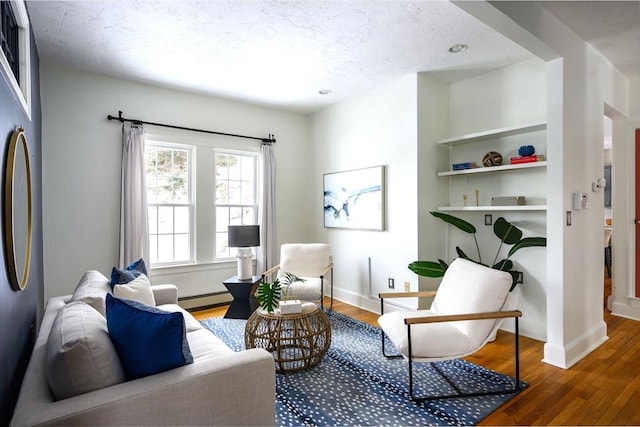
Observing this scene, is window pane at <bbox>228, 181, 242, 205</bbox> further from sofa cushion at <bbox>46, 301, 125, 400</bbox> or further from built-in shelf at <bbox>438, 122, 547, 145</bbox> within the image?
sofa cushion at <bbox>46, 301, 125, 400</bbox>

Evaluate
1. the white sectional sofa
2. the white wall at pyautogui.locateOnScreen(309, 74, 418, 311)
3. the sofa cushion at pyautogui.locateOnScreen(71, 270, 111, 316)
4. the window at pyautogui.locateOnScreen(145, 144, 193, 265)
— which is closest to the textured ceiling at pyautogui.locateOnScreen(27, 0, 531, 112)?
the white wall at pyautogui.locateOnScreen(309, 74, 418, 311)

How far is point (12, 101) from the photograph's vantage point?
172 centimetres

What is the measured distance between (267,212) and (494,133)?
9.61 feet

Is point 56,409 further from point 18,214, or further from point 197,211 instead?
point 197,211

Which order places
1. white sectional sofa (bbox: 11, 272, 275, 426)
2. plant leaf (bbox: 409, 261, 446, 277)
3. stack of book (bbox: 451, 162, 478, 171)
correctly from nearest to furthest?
white sectional sofa (bbox: 11, 272, 275, 426) < plant leaf (bbox: 409, 261, 446, 277) < stack of book (bbox: 451, 162, 478, 171)

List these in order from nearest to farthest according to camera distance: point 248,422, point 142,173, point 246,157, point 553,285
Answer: point 248,422
point 553,285
point 142,173
point 246,157

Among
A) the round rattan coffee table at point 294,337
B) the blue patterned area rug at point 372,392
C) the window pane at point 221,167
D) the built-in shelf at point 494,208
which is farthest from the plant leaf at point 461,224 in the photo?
the window pane at point 221,167

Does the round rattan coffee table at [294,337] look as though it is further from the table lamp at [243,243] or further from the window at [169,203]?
the window at [169,203]

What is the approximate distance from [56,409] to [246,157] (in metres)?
3.99

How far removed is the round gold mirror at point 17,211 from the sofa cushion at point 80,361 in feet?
1.33

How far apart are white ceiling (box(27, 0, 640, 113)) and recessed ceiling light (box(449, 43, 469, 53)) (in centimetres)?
6

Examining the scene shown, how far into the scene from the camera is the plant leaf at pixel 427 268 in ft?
11.5

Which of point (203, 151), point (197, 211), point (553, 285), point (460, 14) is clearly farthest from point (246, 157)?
point (553, 285)

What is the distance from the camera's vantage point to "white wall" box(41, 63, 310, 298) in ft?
11.5
